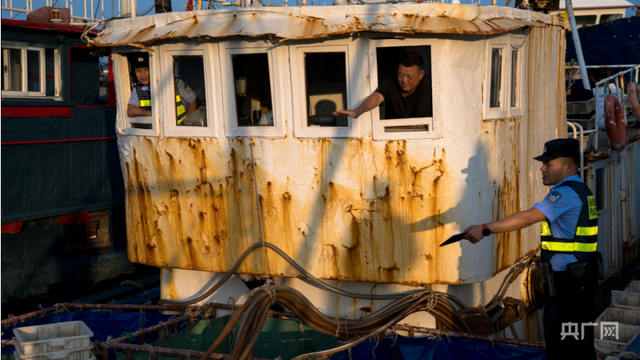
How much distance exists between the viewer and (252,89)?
25.0 feet

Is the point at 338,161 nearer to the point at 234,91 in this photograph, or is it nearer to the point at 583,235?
the point at 234,91

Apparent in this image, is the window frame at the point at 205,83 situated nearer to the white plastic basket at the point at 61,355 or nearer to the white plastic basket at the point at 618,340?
the white plastic basket at the point at 61,355

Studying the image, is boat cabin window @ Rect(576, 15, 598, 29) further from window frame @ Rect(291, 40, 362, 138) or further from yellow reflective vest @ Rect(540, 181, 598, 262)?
yellow reflective vest @ Rect(540, 181, 598, 262)

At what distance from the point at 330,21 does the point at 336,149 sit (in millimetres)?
1386

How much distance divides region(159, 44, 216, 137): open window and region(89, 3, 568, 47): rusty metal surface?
15.0 inches

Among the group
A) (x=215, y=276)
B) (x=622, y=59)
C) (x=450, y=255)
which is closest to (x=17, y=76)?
(x=215, y=276)

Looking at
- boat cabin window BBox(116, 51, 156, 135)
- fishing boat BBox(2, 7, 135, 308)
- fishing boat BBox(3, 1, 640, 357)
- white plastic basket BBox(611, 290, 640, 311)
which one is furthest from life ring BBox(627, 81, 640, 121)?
fishing boat BBox(2, 7, 135, 308)

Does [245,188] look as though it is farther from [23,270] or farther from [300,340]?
[23,270]

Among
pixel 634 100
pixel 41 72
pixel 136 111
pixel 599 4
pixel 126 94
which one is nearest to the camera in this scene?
pixel 136 111

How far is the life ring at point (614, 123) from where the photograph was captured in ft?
37.1

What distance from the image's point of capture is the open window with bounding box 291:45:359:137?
664cm

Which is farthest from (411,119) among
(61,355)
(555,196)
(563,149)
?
(61,355)

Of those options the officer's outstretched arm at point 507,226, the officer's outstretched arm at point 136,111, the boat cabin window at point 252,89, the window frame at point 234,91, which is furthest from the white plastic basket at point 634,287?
the officer's outstretched arm at point 136,111

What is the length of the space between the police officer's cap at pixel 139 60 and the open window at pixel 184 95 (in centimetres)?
67
